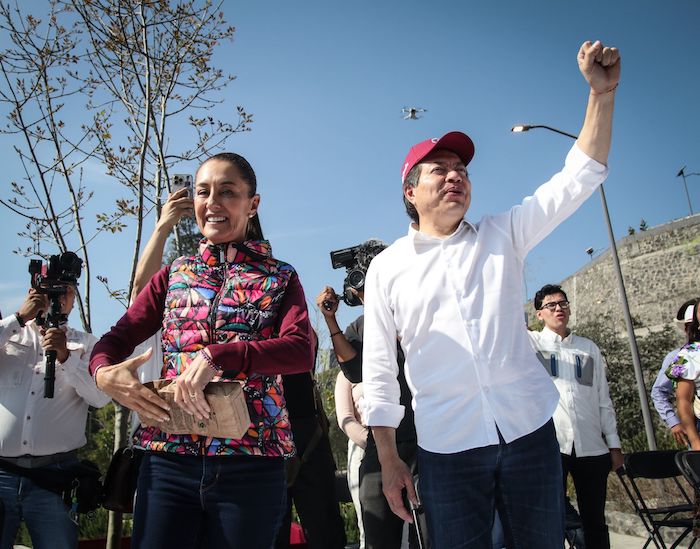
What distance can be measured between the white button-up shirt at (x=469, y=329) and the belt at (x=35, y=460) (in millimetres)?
2847

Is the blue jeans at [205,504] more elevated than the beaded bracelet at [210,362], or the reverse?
the beaded bracelet at [210,362]

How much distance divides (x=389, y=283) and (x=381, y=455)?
2.29 feet

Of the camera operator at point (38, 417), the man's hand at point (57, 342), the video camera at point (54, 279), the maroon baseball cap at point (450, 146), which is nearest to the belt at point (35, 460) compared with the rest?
the camera operator at point (38, 417)

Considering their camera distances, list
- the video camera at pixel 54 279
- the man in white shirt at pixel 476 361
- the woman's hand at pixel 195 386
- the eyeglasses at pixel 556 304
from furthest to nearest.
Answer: the eyeglasses at pixel 556 304, the video camera at pixel 54 279, the man in white shirt at pixel 476 361, the woman's hand at pixel 195 386

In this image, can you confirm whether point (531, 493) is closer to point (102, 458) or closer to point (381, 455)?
point (381, 455)

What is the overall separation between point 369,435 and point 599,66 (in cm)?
248

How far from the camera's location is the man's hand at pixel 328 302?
4035 mm

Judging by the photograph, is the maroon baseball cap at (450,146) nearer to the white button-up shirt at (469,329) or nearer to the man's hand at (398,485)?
the white button-up shirt at (469,329)

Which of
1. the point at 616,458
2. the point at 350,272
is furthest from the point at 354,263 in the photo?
the point at 616,458

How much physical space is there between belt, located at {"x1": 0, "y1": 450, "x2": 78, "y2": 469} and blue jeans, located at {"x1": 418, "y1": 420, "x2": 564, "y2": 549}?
3121 mm

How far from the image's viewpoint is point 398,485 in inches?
93.0

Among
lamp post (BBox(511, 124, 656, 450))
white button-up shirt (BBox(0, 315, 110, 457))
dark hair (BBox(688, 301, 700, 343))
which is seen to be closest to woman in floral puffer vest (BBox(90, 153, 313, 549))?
white button-up shirt (BBox(0, 315, 110, 457))

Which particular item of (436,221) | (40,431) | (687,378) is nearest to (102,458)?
(40,431)

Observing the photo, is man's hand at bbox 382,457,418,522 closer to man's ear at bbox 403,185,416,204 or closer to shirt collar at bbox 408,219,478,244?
shirt collar at bbox 408,219,478,244
